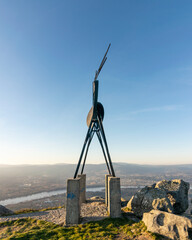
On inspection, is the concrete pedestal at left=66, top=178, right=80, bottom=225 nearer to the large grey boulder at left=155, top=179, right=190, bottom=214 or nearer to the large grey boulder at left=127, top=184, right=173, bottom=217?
the large grey boulder at left=127, top=184, right=173, bottom=217

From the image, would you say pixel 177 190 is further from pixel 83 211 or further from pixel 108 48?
pixel 108 48

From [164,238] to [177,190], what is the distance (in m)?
9.02

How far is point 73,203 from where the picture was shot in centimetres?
1227

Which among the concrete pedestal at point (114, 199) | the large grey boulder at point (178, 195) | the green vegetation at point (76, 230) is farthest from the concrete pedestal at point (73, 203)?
the large grey boulder at point (178, 195)

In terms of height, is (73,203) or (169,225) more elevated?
(73,203)

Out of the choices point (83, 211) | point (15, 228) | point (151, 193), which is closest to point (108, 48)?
point (151, 193)

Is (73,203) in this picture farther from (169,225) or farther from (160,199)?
(160,199)

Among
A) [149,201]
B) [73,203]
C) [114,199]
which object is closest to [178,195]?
[149,201]

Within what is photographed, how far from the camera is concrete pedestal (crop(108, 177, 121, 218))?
508 inches

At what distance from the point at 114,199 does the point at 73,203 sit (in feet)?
12.3

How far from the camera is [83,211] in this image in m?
14.7

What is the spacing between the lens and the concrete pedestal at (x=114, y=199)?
12914mm

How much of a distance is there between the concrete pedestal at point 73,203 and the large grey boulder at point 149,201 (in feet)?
18.6

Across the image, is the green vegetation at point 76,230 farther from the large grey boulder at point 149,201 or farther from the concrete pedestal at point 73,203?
the large grey boulder at point 149,201
